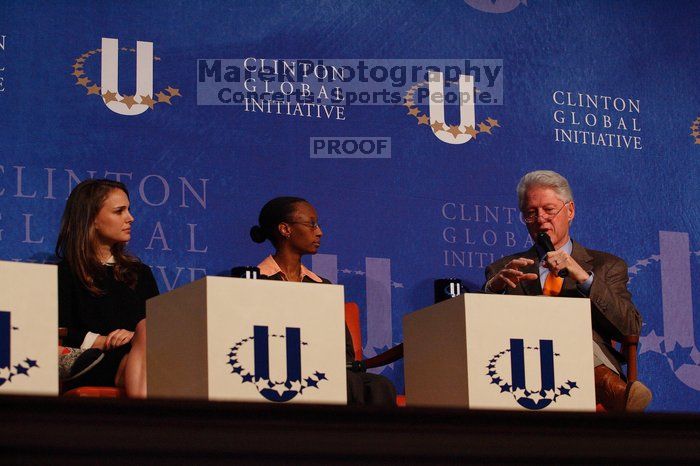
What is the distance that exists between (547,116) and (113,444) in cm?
394

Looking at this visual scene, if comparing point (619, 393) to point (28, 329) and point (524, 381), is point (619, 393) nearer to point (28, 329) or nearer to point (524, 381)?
point (524, 381)

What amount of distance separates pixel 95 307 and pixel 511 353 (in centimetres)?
166

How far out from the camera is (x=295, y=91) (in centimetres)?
479

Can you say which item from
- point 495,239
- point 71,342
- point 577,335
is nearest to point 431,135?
point 495,239

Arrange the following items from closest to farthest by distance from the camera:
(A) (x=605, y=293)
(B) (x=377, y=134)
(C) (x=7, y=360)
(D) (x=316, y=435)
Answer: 1. (D) (x=316, y=435)
2. (C) (x=7, y=360)
3. (A) (x=605, y=293)
4. (B) (x=377, y=134)

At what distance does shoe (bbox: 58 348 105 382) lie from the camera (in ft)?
11.1

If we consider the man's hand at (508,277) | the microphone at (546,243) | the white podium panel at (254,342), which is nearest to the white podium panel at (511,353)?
the white podium panel at (254,342)

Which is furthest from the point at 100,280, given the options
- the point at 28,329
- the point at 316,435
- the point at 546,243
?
the point at 316,435

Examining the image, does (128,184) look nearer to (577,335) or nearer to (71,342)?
(71,342)

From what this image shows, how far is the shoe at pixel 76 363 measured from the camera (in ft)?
11.1

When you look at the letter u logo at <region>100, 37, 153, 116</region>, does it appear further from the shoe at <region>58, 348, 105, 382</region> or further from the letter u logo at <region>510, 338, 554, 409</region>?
the letter u logo at <region>510, 338, 554, 409</region>

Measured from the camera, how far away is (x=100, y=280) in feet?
12.3

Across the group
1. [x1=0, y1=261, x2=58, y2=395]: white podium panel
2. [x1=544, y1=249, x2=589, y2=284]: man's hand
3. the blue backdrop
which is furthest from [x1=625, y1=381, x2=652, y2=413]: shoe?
[x1=0, y1=261, x2=58, y2=395]: white podium panel

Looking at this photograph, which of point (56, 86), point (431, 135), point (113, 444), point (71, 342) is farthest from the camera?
point (431, 135)
